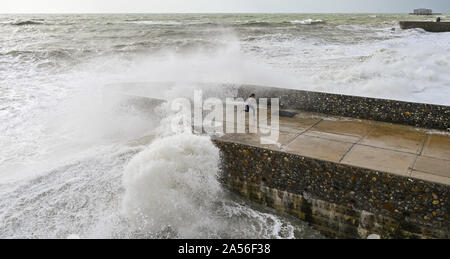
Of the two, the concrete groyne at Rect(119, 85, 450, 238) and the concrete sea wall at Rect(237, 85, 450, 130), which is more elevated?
the concrete sea wall at Rect(237, 85, 450, 130)

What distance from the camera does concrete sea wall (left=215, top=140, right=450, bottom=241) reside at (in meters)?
3.06

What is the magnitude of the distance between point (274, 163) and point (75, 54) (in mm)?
16664

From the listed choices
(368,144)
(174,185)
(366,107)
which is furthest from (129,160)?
(366,107)

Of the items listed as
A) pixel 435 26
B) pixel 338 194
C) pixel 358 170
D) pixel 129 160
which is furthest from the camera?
pixel 435 26

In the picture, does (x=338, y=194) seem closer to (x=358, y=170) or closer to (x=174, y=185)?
(x=358, y=170)

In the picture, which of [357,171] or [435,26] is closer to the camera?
[357,171]

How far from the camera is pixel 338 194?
→ 3.46m

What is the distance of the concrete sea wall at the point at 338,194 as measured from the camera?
3.06 metres

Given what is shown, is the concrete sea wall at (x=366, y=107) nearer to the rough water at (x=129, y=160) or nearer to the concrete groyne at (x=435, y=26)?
the rough water at (x=129, y=160)

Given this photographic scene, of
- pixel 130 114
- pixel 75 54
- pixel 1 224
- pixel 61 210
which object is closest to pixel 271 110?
pixel 130 114

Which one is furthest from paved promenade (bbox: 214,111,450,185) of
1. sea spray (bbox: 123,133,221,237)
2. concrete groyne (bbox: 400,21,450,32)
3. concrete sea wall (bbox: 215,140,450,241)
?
concrete groyne (bbox: 400,21,450,32)

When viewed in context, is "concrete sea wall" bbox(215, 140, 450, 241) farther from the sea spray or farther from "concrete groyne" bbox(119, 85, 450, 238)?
the sea spray

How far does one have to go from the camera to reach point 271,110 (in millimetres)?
5777

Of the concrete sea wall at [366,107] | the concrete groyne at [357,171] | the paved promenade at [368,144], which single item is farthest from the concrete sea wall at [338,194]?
the concrete sea wall at [366,107]
